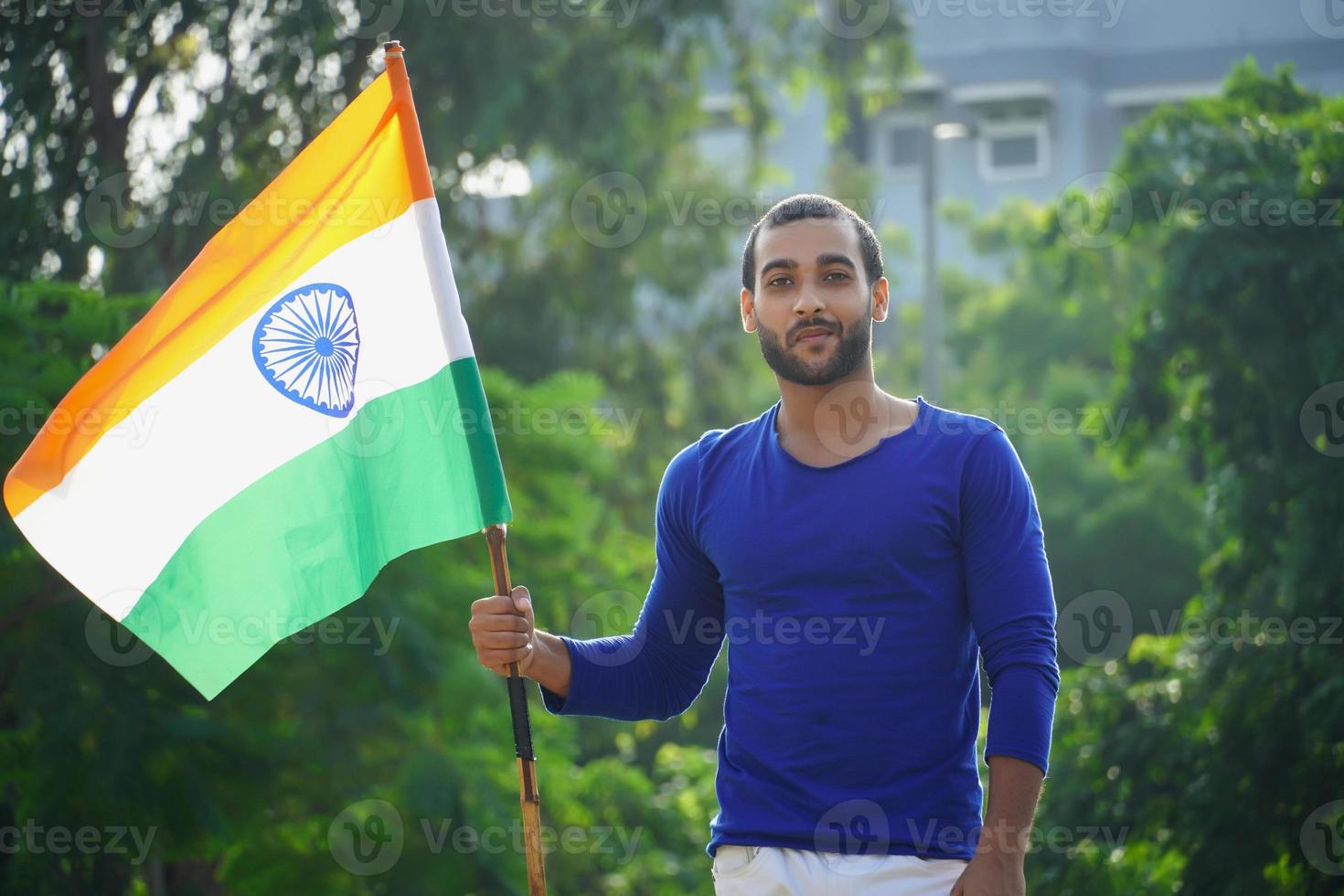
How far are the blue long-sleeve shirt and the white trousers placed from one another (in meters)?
0.02

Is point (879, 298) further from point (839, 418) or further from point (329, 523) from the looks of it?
point (329, 523)

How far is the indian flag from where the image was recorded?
3.67 metres

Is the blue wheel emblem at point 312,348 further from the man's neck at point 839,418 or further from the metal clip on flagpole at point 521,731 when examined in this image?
the man's neck at point 839,418

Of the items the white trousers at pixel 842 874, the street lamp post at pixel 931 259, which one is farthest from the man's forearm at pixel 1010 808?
the street lamp post at pixel 931 259

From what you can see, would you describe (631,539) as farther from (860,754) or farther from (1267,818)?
(860,754)

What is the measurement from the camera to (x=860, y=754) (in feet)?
10.2

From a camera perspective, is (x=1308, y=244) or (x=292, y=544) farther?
(x=1308, y=244)

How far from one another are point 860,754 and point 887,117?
2959 centimetres

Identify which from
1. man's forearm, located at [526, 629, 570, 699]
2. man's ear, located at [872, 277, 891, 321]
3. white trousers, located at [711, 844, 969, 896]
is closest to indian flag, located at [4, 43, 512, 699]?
man's forearm, located at [526, 629, 570, 699]

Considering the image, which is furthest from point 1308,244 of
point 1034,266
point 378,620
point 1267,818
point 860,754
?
point 1034,266

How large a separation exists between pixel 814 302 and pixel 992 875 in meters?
1.16

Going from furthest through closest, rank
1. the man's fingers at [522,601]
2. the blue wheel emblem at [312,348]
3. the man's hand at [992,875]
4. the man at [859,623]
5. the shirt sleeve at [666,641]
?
the blue wheel emblem at [312,348] → the shirt sleeve at [666,641] → the man's fingers at [522,601] → the man at [859,623] → the man's hand at [992,875]

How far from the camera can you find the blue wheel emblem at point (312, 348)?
151 inches

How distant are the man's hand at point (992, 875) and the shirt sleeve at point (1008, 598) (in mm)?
179
